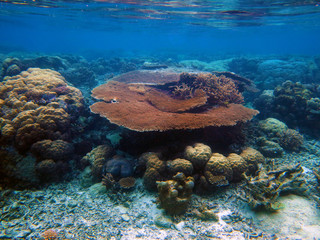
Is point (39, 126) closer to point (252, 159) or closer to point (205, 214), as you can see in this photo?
point (205, 214)

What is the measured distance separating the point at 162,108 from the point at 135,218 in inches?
141

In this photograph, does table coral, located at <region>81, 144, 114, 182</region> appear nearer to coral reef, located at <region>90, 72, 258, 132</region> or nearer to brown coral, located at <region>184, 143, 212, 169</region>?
coral reef, located at <region>90, 72, 258, 132</region>

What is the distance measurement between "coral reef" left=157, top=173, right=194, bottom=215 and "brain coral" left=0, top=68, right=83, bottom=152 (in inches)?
141

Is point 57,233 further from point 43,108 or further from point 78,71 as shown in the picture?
point 78,71

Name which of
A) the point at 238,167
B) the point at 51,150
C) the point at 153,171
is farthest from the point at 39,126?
the point at 238,167

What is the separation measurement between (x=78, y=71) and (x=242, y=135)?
13566 millimetres

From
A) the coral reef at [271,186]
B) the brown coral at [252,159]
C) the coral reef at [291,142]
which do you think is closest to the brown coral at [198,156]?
the coral reef at [271,186]

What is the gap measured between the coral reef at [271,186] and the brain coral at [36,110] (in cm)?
539

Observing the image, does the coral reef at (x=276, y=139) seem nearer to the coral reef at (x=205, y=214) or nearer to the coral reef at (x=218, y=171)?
the coral reef at (x=218, y=171)

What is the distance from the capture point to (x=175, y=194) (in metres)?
3.37

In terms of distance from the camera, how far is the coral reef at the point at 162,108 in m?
4.52

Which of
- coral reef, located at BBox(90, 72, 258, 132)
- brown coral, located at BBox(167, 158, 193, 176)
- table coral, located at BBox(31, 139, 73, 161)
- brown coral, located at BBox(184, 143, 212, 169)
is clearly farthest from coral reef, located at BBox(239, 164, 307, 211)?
table coral, located at BBox(31, 139, 73, 161)

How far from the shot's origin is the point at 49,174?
431 cm

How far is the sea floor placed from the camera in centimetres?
312
